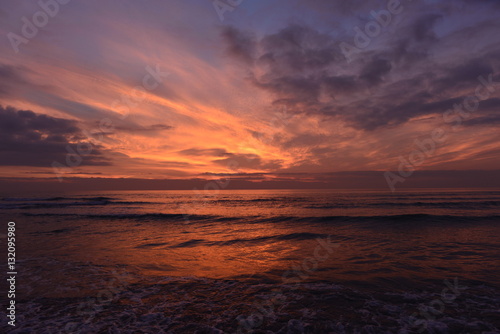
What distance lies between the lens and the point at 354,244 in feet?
50.0

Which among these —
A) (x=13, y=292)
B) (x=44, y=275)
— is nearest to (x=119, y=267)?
(x=44, y=275)

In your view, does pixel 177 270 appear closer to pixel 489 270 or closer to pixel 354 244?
pixel 354 244

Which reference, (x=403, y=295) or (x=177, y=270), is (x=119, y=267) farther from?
(x=403, y=295)

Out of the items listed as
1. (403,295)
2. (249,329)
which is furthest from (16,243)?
(403,295)

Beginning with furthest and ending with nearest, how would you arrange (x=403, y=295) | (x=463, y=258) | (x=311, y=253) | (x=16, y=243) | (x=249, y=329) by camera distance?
(x=16, y=243) < (x=311, y=253) < (x=463, y=258) < (x=403, y=295) < (x=249, y=329)

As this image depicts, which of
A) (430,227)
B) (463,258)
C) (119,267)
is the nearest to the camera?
(119,267)

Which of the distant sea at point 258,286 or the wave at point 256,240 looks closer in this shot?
the distant sea at point 258,286

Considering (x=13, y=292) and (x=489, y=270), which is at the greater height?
(x=489, y=270)

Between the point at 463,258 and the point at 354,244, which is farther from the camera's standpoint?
the point at 354,244

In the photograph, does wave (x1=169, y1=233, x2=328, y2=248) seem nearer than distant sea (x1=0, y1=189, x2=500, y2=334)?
No

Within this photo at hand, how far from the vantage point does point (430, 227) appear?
70.6 ft

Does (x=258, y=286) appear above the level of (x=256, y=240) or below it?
above

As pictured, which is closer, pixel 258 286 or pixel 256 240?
pixel 258 286

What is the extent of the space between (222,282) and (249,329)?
3.32 metres
